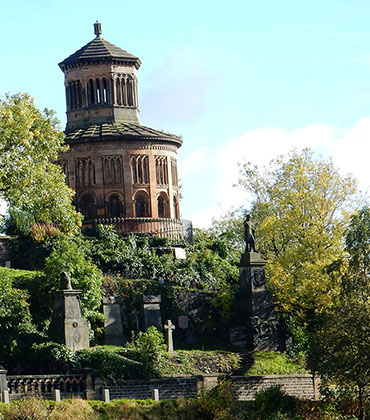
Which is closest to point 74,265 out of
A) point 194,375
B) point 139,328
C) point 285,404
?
point 139,328

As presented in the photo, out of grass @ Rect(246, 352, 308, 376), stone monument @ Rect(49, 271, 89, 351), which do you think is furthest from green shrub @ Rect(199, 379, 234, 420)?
stone monument @ Rect(49, 271, 89, 351)

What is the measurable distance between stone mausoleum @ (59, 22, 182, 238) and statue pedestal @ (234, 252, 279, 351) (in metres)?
9.23

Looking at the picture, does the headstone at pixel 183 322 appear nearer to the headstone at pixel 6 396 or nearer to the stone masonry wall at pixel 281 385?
the stone masonry wall at pixel 281 385

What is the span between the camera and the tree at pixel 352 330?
44.1 metres

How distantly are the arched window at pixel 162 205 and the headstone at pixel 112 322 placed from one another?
11.5 meters

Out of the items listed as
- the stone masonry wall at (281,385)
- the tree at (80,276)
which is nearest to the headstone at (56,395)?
the stone masonry wall at (281,385)

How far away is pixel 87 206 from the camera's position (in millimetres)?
63906

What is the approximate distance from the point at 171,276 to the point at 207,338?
3.90 metres

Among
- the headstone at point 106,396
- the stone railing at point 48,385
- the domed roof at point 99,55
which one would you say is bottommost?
the headstone at point 106,396

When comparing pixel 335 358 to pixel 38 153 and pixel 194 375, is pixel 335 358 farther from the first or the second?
pixel 38 153

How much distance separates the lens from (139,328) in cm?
5425

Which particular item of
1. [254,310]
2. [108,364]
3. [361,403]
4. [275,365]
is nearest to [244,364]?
[275,365]

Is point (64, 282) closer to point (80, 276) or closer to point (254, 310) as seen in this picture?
point (80, 276)

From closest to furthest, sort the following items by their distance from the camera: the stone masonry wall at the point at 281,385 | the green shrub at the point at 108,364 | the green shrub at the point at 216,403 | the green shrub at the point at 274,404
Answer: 1. the green shrub at the point at 216,403
2. the green shrub at the point at 274,404
3. the green shrub at the point at 108,364
4. the stone masonry wall at the point at 281,385
